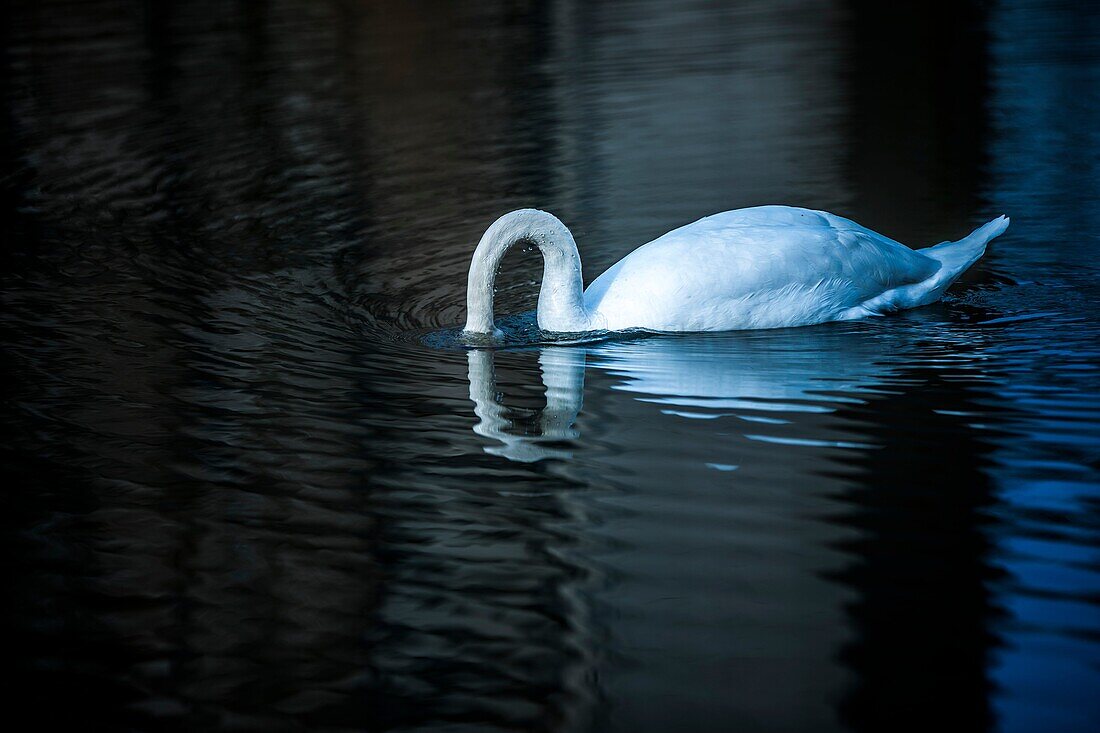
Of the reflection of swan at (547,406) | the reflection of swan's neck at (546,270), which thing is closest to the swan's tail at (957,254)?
the reflection of swan's neck at (546,270)

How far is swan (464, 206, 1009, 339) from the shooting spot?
6.71m

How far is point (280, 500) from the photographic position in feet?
15.9

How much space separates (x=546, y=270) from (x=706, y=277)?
2.62 feet

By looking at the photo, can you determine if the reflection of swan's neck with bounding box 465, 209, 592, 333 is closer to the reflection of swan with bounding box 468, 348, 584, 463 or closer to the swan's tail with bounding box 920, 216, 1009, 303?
the reflection of swan with bounding box 468, 348, 584, 463

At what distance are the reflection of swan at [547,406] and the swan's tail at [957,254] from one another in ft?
6.84

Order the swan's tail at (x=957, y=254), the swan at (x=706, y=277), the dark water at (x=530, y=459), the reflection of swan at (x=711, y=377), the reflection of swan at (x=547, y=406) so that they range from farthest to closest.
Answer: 1. the swan's tail at (x=957, y=254)
2. the swan at (x=706, y=277)
3. the reflection of swan at (x=711, y=377)
4. the reflection of swan at (x=547, y=406)
5. the dark water at (x=530, y=459)

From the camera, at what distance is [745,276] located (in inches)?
264

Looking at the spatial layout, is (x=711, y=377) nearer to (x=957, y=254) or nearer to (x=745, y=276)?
(x=745, y=276)

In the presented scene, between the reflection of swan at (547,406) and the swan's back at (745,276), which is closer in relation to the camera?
the reflection of swan at (547,406)

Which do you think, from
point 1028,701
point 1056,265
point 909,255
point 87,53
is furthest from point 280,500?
point 87,53

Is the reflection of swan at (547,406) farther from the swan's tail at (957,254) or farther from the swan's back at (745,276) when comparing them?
the swan's tail at (957,254)

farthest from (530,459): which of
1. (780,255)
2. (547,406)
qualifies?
(780,255)

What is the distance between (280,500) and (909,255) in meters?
3.89

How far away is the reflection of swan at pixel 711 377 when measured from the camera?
18.0 feet
